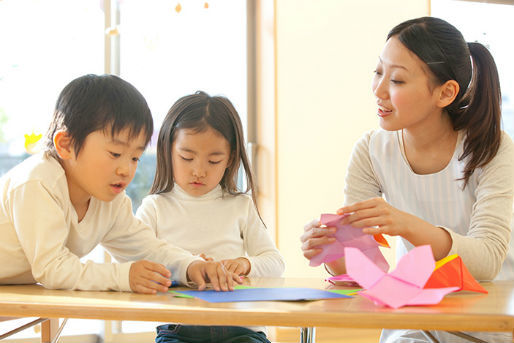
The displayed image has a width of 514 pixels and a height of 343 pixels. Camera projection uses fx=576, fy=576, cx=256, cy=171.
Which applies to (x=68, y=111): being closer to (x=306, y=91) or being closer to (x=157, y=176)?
(x=157, y=176)

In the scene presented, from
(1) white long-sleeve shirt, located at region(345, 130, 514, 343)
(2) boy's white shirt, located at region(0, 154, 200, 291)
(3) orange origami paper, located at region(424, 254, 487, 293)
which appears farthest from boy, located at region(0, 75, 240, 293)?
(1) white long-sleeve shirt, located at region(345, 130, 514, 343)

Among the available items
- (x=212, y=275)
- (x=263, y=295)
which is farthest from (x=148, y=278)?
(x=263, y=295)

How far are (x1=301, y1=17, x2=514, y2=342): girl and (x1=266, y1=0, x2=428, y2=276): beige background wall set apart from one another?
1.60m

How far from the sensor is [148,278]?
3.61ft

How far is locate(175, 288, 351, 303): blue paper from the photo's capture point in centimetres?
93

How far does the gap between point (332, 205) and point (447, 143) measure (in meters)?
1.74

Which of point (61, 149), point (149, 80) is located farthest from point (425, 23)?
point (149, 80)

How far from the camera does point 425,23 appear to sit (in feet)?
4.60

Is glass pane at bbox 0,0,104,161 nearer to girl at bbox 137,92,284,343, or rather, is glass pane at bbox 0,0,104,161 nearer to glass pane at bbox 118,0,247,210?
glass pane at bbox 118,0,247,210

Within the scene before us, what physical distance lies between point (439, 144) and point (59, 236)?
37.1 inches

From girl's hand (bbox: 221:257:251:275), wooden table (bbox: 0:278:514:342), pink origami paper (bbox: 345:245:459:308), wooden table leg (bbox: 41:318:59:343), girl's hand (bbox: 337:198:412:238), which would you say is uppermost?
girl's hand (bbox: 337:198:412:238)

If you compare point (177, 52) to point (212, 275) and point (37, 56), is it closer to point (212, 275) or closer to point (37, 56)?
point (37, 56)

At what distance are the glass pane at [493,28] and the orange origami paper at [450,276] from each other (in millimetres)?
2892

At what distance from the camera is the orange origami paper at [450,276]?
0.98 m
